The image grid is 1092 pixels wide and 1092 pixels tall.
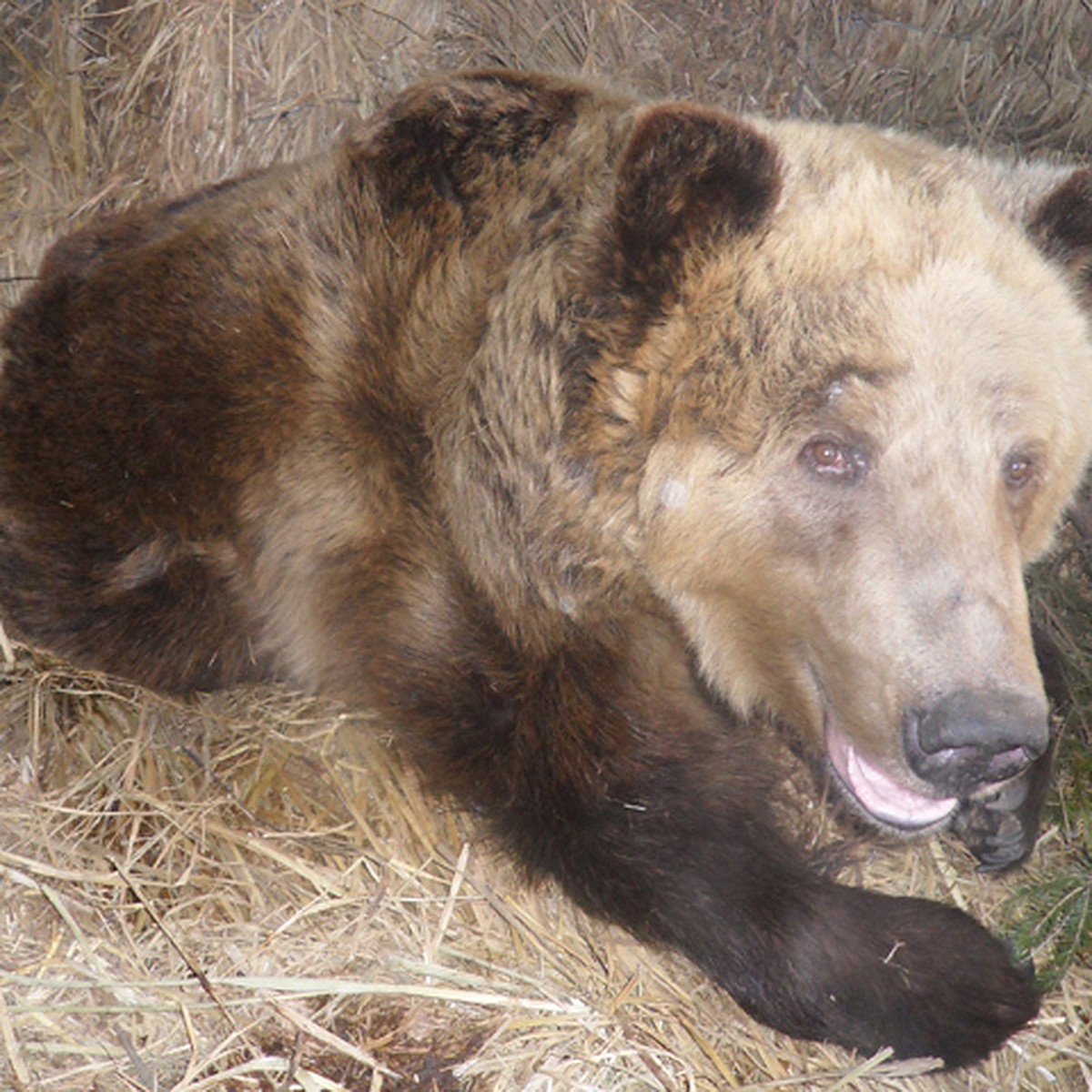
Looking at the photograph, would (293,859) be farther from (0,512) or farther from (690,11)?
(690,11)

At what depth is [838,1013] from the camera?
3.41 metres

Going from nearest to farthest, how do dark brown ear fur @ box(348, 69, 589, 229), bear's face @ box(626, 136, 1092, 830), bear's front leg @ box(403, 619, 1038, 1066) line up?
bear's face @ box(626, 136, 1092, 830)
bear's front leg @ box(403, 619, 1038, 1066)
dark brown ear fur @ box(348, 69, 589, 229)

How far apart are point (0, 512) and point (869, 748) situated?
2543 millimetres

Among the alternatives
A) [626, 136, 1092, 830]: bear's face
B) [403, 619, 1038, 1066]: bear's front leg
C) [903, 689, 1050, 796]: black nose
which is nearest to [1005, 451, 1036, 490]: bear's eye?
[626, 136, 1092, 830]: bear's face

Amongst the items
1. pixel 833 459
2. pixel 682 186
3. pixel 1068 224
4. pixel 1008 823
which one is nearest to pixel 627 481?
pixel 833 459

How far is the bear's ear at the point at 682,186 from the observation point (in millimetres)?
2982

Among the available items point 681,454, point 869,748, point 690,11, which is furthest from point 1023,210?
point 690,11

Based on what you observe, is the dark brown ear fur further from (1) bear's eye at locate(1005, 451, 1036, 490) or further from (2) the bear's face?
(1) bear's eye at locate(1005, 451, 1036, 490)

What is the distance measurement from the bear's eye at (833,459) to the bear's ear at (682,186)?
0.50 metres

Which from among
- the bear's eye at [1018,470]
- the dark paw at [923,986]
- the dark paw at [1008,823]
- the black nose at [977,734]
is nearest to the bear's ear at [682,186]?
the bear's eye at [1018,470]

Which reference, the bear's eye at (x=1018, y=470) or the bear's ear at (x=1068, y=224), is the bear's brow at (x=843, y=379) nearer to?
the bear's eye at (x=1018, y=470)

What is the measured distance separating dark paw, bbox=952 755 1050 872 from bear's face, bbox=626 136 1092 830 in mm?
1016

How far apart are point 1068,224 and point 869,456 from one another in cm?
100

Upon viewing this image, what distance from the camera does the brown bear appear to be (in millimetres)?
3088
